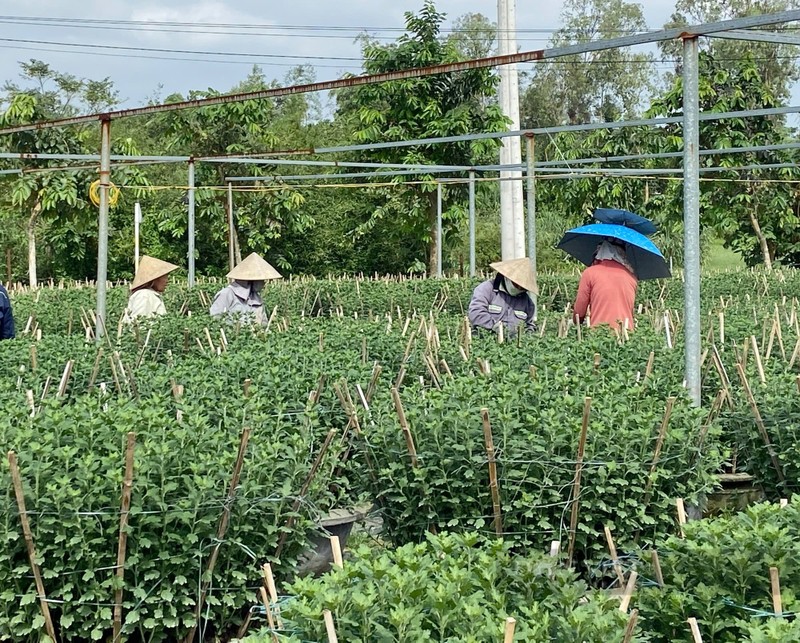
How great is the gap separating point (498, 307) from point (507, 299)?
0.39 feet

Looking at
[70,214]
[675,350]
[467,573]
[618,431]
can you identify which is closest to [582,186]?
[70,214]

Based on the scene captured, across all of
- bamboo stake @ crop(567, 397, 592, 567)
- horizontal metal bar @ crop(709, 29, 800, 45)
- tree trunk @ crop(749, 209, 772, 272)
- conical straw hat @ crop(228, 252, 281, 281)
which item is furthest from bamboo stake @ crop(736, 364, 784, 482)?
tree trunk @ crop(749, 209, 772, 272)

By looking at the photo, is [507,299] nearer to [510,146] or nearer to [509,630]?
[509,630]

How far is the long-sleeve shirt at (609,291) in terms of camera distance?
822 cm

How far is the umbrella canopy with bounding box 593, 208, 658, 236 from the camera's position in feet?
27.4

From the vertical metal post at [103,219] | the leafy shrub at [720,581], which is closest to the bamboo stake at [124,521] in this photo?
the leafy shrub at [720,581]

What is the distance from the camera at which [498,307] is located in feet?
27.3

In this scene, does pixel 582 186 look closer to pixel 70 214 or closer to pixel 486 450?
pixel 70 214

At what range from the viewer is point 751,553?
3.30 metres

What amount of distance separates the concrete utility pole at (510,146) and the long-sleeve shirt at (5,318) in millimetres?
8853

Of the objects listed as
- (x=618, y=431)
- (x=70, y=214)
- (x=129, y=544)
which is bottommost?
(x=129, y=544)

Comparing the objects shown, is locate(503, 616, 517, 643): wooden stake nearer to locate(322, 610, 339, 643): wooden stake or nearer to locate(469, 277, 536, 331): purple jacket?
locate(322, 610, 339, 643): wooden stake

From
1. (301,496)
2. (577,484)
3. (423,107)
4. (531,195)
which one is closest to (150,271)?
(531,195)

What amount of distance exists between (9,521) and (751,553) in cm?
255
